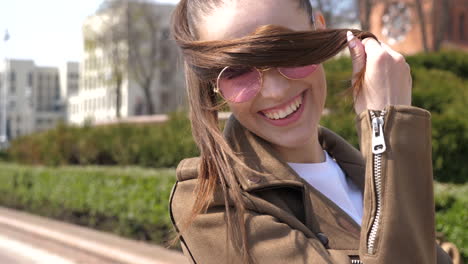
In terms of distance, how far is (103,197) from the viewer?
10.8 meters

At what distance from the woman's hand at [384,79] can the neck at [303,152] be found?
23 centimetres

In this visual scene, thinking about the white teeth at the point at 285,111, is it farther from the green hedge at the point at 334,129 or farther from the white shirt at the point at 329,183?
the green hedge at the point at 334,129

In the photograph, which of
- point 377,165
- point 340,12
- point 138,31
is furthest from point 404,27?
point 377,165

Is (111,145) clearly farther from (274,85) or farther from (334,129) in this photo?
(274,85)

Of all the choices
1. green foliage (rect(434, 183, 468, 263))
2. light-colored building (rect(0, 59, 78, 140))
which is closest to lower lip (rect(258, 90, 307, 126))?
green foliage (rect(434, 183, 468, 263))

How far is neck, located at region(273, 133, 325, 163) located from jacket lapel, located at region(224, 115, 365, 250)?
7cm

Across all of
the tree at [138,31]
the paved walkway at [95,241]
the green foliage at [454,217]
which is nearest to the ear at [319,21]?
the green foliage at [454,217]

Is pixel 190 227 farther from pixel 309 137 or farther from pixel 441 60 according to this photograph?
pixel 441 60

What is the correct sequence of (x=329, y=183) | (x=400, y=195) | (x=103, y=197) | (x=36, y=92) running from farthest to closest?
(x=36, y=92)
(x=103, y=197)
(x=329, y=183)
(x=400, y=195)

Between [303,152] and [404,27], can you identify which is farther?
[404,27]

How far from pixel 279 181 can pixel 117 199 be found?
9111 mm

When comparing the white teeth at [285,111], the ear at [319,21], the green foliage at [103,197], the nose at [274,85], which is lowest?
the green foliage at [103,197]

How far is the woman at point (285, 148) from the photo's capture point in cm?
136

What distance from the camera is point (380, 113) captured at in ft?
4.63
